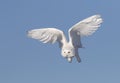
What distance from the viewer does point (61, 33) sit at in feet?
133

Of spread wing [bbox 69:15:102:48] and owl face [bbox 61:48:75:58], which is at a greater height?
spread wing [bbox 69:15:102:48]

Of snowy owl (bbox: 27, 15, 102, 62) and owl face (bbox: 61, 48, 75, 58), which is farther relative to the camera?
snowy owl (bbox: 27, 15, 102, 62)

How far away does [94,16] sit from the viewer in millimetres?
40344

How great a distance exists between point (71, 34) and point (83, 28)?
325mm

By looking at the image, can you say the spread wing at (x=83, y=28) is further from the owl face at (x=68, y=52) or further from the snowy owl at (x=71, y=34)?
the owl face at (x=68, y=52)

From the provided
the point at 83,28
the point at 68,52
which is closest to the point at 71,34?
the point at 83,28

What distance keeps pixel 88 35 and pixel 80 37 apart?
23cm

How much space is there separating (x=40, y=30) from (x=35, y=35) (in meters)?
0.17

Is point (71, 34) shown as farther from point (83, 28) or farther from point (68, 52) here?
point (68, 52)

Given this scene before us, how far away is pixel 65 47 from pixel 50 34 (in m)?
0.52

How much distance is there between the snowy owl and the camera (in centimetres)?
4044

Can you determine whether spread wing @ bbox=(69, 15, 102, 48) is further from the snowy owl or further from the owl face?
the owl face

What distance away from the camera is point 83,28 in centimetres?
4062

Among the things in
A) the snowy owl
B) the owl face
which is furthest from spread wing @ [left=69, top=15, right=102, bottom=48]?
the owl face
